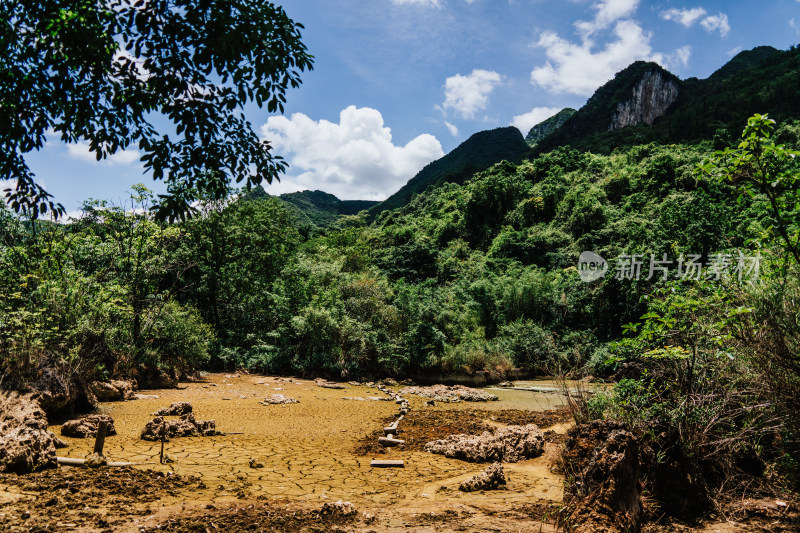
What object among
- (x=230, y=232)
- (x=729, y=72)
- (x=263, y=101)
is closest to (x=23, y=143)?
(x=263, y=101)

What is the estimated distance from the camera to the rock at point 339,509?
14.4 feet

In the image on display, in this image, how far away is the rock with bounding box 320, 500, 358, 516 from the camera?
14.4ft

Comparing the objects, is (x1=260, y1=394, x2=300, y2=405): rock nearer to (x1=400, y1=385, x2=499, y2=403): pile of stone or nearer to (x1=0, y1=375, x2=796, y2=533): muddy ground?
(x1=0, y1=375, x2=796, y2=533): muddy ground

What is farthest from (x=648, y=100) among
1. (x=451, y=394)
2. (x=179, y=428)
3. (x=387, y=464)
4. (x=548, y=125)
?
(x=179, y=428)

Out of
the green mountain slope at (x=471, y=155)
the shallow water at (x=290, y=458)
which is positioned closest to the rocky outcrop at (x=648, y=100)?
the green mountain slope at (x=471, y=155)

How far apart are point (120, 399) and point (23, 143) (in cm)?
986

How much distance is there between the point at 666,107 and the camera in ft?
262

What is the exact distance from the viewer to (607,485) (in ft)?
12.5

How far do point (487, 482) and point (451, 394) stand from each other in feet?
35.8

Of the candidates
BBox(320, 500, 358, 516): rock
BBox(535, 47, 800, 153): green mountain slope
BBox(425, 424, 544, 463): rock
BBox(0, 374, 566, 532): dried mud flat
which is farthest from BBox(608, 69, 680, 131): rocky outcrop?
BBox(320, 500, 358, 516): rock

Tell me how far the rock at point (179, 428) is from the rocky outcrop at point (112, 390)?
3510mm

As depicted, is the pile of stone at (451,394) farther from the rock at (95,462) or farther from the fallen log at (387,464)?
the rock at (95,462)
